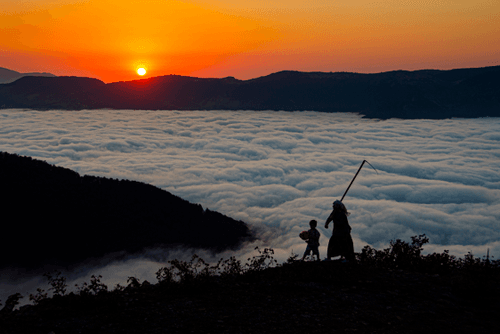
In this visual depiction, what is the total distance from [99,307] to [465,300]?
8.05 meters

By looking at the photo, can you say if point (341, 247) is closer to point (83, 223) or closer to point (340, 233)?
point (340, 233)

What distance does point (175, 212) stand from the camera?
80.3 m

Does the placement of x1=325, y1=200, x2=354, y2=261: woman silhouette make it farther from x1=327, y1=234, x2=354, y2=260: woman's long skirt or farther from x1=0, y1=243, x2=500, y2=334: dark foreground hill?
x1=0, y1=243, x2=500, y2=334: dark foreground hill

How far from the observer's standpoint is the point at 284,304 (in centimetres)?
802

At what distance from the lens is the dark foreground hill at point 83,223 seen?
236 ft

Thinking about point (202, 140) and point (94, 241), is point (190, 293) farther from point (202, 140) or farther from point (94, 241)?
point (202, 140)

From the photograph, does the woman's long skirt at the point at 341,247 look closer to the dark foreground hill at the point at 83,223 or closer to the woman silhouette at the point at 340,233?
the woman silhouette at the point at 340,233

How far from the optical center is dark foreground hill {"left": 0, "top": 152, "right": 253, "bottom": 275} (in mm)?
71875

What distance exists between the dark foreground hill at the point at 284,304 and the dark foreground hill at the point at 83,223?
60313 millimetres

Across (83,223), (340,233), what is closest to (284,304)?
(340,233)

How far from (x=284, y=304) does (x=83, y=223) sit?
75.2m

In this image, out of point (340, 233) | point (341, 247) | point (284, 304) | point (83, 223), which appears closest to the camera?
point (284, 304)

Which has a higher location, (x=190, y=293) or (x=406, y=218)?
(x=190, y=293)

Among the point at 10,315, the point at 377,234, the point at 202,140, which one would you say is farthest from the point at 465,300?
the point at 202,140
